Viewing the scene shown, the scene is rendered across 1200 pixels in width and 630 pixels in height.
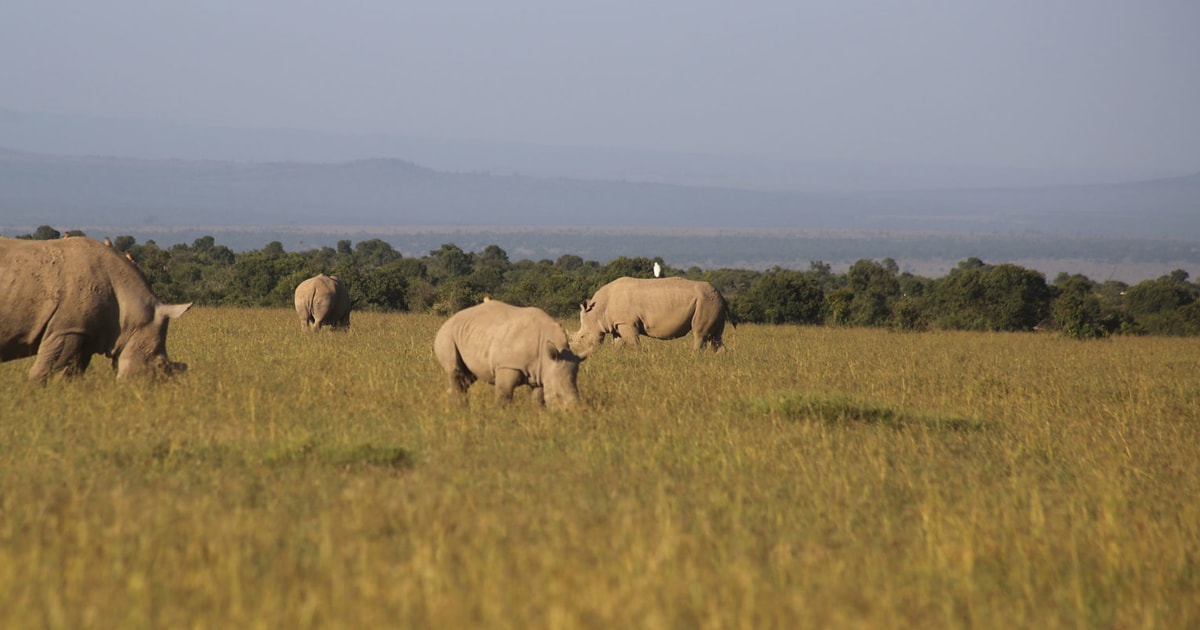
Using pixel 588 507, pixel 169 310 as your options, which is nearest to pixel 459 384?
pixel 169 310

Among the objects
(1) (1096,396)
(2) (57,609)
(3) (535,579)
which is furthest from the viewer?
(1) (1096,396)

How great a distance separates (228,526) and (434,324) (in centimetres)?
1897

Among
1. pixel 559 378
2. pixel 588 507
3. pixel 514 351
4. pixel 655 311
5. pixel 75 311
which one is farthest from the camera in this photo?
pixel 655 311

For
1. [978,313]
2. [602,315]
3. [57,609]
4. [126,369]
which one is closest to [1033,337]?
[978,313]

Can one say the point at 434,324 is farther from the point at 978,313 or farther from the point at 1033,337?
the point at 978,313

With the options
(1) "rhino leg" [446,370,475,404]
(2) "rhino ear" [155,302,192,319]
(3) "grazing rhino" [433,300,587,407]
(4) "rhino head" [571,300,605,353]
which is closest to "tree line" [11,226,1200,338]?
(4) "rhino head" [571,300,605,353]

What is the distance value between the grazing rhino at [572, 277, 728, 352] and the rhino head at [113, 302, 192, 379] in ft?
27.2

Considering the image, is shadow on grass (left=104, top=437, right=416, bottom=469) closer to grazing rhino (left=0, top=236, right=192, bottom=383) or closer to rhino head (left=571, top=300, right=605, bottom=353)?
grazing rhino (left=0, top=236, right=192, bottom=383)

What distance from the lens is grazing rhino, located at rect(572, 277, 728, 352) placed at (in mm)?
19141

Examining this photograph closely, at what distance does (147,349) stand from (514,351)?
3858mm

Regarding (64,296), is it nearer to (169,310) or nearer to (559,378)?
(169,310)

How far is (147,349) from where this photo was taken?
1161 centimetres

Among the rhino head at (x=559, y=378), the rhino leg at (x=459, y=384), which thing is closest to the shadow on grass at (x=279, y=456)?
the rhino head at (x=559, y=378)

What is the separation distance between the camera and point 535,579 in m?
5.72
